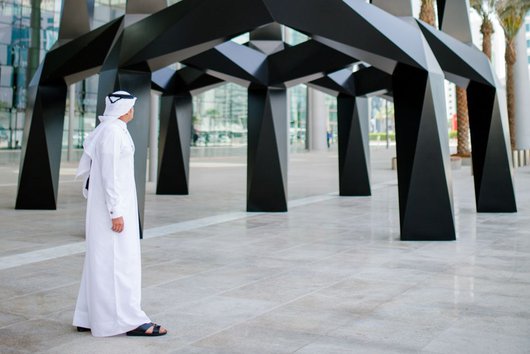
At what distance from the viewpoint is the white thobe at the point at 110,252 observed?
4914 mm

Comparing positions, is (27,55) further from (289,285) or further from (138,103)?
(289,285)

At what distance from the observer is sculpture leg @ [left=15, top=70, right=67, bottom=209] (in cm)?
1431

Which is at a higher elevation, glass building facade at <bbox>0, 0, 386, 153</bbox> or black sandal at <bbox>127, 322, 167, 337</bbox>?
glass building facade at <bbox>0, 0, 386, 153</bbox>

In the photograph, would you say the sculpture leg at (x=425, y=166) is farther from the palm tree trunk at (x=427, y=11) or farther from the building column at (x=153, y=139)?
the palm tree trunk at (x=427, y=11)

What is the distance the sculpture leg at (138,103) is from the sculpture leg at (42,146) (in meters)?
3.93

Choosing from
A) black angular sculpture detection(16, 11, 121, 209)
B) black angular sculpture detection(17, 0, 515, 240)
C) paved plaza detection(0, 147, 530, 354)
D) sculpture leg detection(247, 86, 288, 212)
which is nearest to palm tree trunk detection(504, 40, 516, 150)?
black angular sculpture detection(17, 0, 515, 240)

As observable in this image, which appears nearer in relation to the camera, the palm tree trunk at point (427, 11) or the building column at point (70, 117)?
the palm tree trunk at point (427, 11)

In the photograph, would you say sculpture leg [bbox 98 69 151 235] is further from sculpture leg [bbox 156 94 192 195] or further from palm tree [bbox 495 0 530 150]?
palm tree [bbox 495 0 530 150]

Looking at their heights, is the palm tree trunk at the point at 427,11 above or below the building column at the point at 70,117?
above

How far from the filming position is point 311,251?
29.8ft

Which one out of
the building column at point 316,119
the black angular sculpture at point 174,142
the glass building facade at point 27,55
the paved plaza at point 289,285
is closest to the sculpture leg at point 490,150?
the paved plaza at point 289,285

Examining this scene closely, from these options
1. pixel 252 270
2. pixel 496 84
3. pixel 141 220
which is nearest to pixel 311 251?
pixel 252 270

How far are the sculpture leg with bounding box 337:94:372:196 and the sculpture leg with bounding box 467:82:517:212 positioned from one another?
4.33 meters

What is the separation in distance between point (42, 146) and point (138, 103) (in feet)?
15.3
